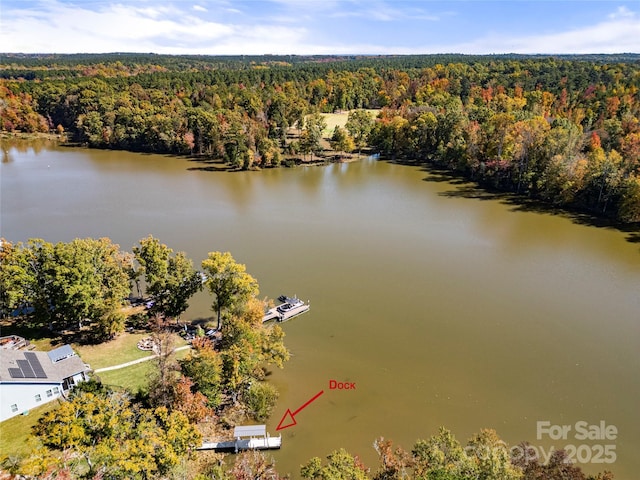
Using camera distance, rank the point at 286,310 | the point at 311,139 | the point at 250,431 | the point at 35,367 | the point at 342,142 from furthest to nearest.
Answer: the point at 342,142, the point at 311,139, the point at 286,310, the point at 35,367, the point at 250,431

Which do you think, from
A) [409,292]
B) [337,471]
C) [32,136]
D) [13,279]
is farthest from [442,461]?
[32,136]

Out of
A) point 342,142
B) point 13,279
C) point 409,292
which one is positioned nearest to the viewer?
point 13,279

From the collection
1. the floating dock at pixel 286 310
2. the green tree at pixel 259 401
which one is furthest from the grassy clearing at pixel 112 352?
the floating dock at pixel 286 310

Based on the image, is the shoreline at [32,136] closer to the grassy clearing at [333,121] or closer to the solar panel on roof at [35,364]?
the grassy clearing at [333,121]

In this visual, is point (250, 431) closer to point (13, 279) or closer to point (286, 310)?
point (286, 310)

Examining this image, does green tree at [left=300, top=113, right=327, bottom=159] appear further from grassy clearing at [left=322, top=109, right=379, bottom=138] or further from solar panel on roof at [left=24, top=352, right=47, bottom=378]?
solar panel on roof at [left=24, top=352, right=47, bottom=378]

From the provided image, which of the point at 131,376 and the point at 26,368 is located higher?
the point at 26,368

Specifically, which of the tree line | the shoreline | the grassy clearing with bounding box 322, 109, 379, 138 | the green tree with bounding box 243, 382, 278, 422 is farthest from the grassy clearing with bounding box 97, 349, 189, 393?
the shoreline
